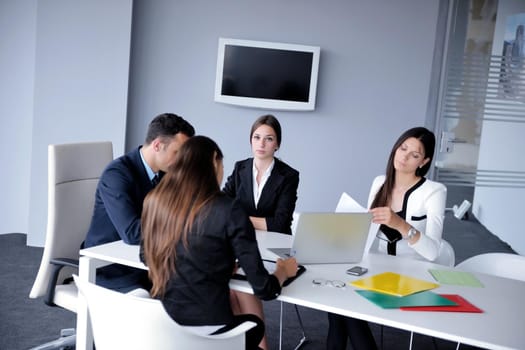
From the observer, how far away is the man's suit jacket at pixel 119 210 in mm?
2773

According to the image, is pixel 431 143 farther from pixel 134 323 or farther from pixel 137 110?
pixel 137 110

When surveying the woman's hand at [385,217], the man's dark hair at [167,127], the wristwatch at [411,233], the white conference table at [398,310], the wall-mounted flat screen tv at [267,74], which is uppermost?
the wall-mounted flat screen tv at [267,74]

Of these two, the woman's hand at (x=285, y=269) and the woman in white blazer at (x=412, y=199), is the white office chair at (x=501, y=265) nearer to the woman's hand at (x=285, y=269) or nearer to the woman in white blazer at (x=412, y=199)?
the woman in white blazer at (x=412, y=199)

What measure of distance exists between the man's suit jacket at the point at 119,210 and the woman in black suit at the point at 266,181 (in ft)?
2.59

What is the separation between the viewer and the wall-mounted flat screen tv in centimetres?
532

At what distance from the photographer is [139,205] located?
9.66 ft

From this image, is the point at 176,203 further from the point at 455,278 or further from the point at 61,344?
the point at 61,344

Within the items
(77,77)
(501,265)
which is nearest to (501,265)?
(501,265)

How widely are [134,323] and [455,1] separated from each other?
4463 millimetres

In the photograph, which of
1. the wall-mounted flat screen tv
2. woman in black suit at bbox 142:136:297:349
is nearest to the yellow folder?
woman in black suit at bbox 142:136:297:349

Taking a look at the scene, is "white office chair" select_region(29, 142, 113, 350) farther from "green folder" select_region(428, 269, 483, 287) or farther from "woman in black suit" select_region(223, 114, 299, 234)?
"green folder" select_region(428, 269, 483, 287)

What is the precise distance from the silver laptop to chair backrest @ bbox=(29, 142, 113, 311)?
39.7 inches

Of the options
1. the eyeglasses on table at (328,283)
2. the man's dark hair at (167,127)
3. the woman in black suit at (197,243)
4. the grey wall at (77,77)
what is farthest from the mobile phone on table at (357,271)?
the grey wall at (77,77)

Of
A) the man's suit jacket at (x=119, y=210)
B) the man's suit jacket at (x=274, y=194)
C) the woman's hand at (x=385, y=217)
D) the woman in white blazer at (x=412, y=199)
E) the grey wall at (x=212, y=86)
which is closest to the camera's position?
the man's suit jacket at (x=119, y=210)
